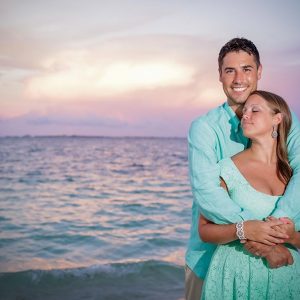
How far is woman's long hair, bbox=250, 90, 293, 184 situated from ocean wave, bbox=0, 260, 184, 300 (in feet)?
13.5

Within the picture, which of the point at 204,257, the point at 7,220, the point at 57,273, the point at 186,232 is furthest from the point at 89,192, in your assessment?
the point at 204,257

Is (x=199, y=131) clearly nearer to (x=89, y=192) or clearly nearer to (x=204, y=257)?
(x=204, y=257)

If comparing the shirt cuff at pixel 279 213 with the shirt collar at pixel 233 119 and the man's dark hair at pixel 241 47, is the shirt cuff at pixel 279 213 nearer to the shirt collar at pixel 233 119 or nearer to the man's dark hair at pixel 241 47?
the shirt collar at pixel 233 119

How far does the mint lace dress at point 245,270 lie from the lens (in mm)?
2367

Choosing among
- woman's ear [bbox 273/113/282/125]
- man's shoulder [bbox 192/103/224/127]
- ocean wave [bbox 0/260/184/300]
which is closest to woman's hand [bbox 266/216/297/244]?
woman's ear [bbox 273/113/282/125]

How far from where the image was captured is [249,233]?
2311mm

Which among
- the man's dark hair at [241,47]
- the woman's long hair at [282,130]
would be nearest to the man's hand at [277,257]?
the woman's long hair at [282,130]

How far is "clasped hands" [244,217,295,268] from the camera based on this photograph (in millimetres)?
2275

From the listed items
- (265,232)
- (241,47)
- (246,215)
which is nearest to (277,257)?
(265,232)

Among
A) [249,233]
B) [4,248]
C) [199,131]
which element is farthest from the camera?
[4,248]

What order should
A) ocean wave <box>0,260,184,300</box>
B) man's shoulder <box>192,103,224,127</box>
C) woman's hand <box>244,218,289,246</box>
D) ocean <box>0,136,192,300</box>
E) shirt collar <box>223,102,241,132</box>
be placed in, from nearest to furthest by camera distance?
woman's hand <box>244,218,289,246</box> < man's shoulder <box>192,103,224,127</box> < shirt collar <box>223,102,241,132</box> < ocean wave <box>0,260,184,300</box> < ocean <box>0,136,192,300</box>

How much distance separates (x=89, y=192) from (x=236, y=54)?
50.8ft

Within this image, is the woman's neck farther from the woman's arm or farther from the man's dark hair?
the man's dark hair

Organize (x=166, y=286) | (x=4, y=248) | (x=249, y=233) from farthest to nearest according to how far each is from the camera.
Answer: (x=4, y=248)
(x=166, y=286)
(x=249, y=233)
